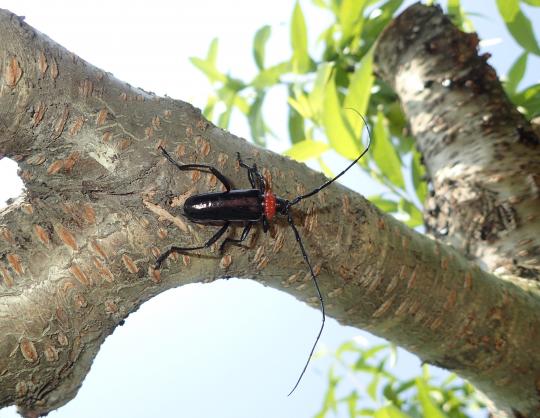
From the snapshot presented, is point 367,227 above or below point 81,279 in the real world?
above

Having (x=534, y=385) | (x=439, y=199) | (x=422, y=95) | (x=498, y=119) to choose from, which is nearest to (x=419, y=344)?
A: (x=534, y=385)

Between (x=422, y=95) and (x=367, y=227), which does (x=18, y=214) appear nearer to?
(x=367, y=227)

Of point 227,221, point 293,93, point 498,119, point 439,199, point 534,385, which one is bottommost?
point 534,385

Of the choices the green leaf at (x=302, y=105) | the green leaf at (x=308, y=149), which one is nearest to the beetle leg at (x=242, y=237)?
the green leaf at (x=308, y=149)

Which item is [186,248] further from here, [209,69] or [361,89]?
[209,69]

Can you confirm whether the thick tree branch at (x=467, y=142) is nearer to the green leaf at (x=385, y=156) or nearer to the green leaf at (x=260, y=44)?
the green leaf at (x=385, y=156)

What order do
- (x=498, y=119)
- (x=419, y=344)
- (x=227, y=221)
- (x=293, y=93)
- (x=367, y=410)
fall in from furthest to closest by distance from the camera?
(x=293, y=93) → (x=367, y=410) → (x=498, y=119) → (x=419, y=344) → (x=227, y=221)

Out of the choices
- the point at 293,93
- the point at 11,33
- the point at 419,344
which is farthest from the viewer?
the point at 293,93

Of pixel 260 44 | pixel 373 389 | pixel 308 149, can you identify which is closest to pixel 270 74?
pixel 260 44

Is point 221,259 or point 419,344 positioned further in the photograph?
point 419,344
